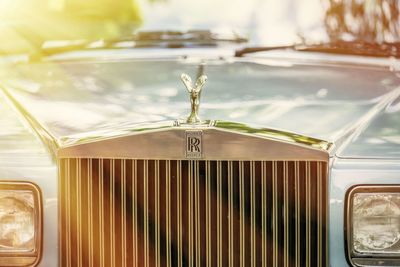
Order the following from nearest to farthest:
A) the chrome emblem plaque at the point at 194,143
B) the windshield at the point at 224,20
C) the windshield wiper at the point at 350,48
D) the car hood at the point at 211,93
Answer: the chrome emblem plaque at the point at 194,143, the car hood at the point at 211,93, the windshield wiper at the point at 350,48, the windshield at the point at 224,20

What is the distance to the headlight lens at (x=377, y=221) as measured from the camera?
2756 mm

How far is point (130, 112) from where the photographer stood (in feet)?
9.86

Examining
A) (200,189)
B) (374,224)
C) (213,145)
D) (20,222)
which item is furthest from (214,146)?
(20,222)

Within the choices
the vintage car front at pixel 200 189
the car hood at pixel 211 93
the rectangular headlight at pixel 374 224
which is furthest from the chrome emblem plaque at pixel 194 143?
the rectangular headlight at pixel 374 224

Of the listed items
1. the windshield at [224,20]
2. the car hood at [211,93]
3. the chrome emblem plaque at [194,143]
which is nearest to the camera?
the chrome emblem plaque at [194,143]

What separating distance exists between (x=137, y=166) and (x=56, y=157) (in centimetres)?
27

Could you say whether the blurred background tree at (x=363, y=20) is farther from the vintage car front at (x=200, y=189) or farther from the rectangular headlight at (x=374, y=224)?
the rectangular headlight at (x=374, y=224)

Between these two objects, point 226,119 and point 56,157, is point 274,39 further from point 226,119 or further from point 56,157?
point 56,157

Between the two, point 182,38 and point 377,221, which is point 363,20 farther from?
point 377,221

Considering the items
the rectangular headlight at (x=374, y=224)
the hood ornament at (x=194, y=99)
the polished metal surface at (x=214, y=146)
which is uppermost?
the hood ornament at (x=194, y=99)

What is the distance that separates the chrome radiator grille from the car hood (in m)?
0.17

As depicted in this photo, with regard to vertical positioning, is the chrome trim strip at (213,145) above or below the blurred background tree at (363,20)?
below

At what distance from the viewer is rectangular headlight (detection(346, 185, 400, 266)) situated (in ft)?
9.05

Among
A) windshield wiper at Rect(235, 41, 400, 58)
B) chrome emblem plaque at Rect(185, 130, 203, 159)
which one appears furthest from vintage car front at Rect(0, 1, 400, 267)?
windshield wiper at Rect(235, 41, 400, 58)
